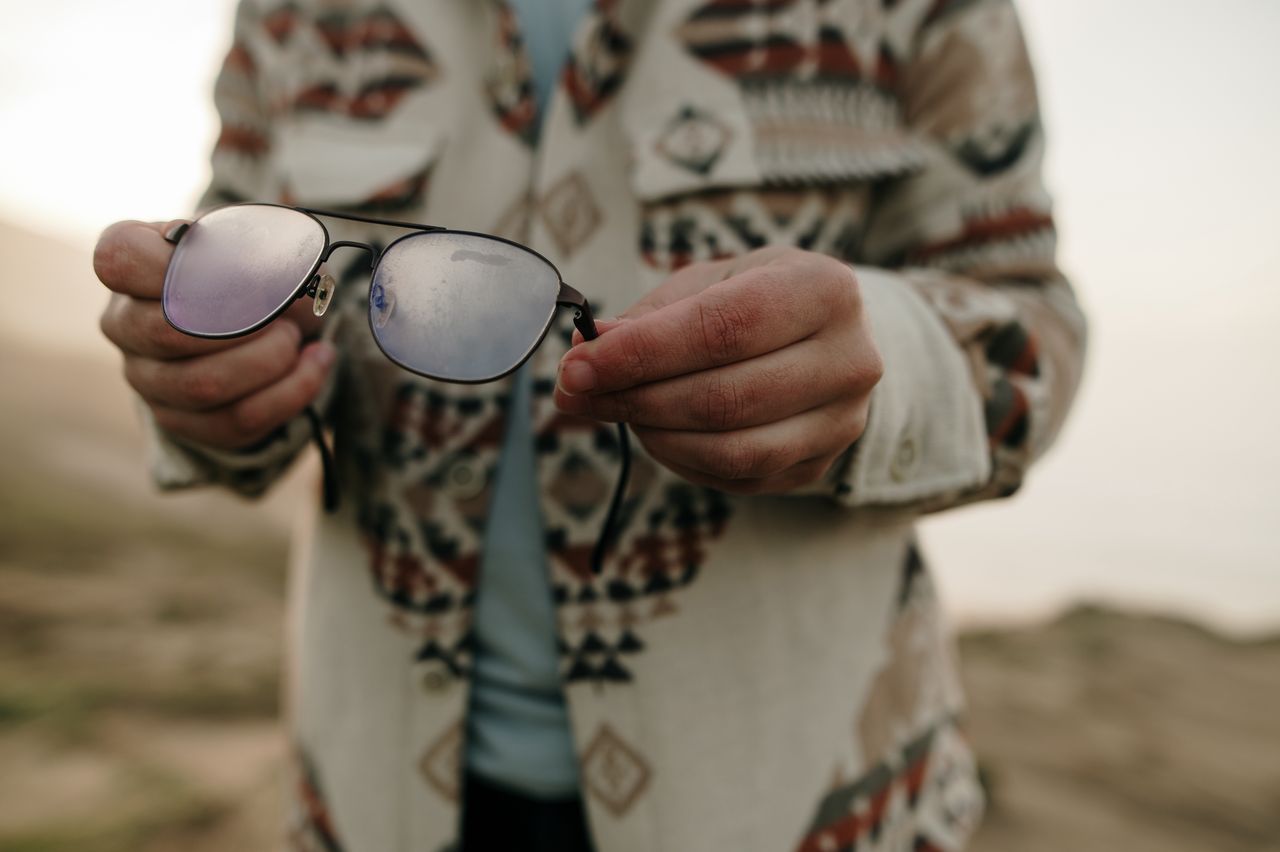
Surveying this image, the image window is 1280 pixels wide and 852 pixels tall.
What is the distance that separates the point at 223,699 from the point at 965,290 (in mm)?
3942

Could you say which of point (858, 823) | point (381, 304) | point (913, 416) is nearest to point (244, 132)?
point (381, 304)

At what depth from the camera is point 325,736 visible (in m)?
1.14

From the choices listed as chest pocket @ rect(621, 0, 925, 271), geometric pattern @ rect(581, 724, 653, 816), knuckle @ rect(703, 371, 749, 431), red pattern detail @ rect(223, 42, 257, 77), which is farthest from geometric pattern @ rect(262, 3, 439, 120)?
geometric pattern @ rect(581, 724, 653, 816)

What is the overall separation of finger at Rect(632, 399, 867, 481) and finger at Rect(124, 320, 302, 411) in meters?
0.50

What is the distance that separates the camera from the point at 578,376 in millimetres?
664

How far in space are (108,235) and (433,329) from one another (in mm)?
431

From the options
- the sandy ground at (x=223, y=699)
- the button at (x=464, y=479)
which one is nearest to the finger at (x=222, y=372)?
the button at (x=464, y=479)

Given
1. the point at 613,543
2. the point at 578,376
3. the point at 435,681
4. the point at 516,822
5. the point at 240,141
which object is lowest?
the point at 516,822

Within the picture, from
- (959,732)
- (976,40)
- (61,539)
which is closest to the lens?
(976,40)

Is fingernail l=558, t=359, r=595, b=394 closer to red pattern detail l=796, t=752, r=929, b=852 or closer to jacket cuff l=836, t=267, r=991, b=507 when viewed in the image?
jacket cuff l=836, t=267, r=991, b=507

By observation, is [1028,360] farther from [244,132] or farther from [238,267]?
[244,132]

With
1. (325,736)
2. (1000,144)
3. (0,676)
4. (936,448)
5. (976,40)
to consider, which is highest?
(976,40)

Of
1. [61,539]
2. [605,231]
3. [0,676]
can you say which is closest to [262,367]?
[605,231]

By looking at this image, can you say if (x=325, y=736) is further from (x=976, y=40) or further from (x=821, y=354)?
(x=976, y=40)
